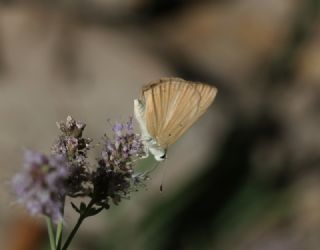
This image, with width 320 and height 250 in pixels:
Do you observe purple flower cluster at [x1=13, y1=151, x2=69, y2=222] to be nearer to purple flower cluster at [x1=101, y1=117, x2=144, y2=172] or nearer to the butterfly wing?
purple flower cluster at [x1=101, y1=117, x2=144, y2=172]

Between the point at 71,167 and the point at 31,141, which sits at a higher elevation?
the point at 31,141

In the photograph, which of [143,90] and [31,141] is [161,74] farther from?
[143,90]

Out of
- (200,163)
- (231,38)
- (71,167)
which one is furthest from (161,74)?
(71,167)

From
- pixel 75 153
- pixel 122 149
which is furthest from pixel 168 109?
pixel 75 153

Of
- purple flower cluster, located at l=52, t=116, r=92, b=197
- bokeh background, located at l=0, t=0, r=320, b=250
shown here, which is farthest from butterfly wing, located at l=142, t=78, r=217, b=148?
bokeh background, located at l=0, t=0, r=320, b=250

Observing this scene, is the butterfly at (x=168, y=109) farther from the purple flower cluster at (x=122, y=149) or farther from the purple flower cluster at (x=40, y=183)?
the purple flower cluster at (x=40, y=183)

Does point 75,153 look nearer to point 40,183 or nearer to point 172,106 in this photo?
point 40,183
